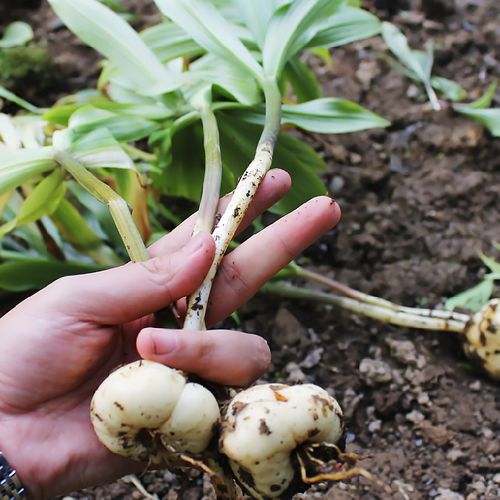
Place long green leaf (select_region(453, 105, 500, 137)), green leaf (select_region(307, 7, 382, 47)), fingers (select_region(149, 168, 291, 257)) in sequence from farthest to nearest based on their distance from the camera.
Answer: long green leaf (select_region(453, 105, 500, 137))
green leaf (select_region(307, 7, 382, 47))
fingers (select_region(149, 168, 291, 257))

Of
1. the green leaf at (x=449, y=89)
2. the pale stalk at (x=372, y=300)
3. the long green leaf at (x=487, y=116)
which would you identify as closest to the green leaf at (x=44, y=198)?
the pale stalk at (x=372, y=300)

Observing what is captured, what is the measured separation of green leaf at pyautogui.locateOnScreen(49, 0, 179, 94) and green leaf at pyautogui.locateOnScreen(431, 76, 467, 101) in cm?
86

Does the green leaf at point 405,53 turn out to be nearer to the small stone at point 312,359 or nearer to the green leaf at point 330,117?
the green leaf at point 330,117

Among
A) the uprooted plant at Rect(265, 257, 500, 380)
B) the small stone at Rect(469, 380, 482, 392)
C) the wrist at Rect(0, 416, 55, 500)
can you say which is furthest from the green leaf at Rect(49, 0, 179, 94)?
the small stone at Rect(469, 380, 482, 392)

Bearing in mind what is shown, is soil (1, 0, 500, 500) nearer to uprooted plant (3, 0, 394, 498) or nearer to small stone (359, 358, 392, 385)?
small stone (359, 358, 392, 385)

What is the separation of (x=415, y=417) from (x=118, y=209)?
2.17 feet

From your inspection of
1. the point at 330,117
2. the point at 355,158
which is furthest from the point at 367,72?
the point at 330,117

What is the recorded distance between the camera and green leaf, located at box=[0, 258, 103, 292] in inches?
57.8

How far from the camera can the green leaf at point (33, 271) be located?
1469 millimetres

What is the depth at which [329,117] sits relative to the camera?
1498mm

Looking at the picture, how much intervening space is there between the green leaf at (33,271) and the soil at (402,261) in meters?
0.37

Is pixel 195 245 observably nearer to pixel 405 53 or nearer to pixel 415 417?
pixel 415 417

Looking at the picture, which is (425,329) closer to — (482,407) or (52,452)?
(482,407)

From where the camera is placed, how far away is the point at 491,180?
1756 mm
